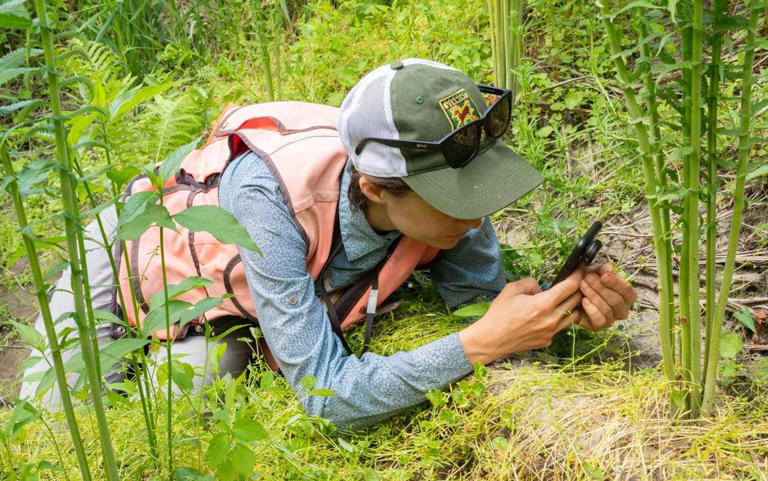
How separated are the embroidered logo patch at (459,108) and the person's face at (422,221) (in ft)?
0.64

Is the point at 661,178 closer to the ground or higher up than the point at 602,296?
higher up

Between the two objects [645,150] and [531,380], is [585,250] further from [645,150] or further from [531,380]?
[645,150]

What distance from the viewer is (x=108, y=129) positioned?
1.32 metres

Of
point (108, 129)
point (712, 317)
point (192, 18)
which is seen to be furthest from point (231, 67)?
point (712, 317)

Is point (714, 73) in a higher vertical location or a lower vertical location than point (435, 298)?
higher

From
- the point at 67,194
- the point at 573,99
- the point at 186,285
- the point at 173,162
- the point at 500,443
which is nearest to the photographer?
the point at 67,194

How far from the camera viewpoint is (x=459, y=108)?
173 cm

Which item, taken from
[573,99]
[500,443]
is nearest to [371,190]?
[500,443]

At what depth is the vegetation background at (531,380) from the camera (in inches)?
60.0

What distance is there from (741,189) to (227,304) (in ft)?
4.22

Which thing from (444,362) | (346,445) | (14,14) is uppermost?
(14,14)

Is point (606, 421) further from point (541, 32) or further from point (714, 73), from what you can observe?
point (541, 32)

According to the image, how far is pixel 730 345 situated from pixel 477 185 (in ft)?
2.23

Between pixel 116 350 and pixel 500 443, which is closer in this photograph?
Answer: pixel 116 350
